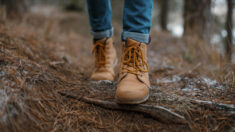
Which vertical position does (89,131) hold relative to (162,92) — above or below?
below

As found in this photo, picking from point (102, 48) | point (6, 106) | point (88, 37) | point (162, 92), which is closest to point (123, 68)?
point (162, 92)

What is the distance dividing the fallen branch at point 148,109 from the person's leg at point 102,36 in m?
0.38

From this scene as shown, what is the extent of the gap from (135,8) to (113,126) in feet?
2.48

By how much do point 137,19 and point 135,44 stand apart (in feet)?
0.54

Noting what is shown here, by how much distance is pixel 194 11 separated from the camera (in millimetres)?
3250

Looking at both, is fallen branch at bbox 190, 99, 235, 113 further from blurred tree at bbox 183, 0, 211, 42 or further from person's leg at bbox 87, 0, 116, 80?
blurred tree at bbox 183, 0, 211, 42

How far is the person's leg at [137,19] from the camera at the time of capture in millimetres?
1101

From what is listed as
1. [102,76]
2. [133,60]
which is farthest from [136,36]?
[102,76]

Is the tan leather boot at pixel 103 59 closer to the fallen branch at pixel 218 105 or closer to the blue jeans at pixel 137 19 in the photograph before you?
the blue jeans at pixel 137 19

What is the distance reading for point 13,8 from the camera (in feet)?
11.3

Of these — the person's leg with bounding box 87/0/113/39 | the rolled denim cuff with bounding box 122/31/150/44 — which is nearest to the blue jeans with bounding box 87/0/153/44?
the rolled denim cuff with bounding box 122/31/150/44

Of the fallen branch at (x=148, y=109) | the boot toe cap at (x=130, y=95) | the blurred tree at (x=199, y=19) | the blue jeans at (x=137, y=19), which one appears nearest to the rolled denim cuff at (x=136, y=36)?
the blue jeans at (x=137, y=19)

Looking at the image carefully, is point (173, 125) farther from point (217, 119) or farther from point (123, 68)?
point (123, 68)

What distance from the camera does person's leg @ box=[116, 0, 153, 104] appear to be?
1.09 m
